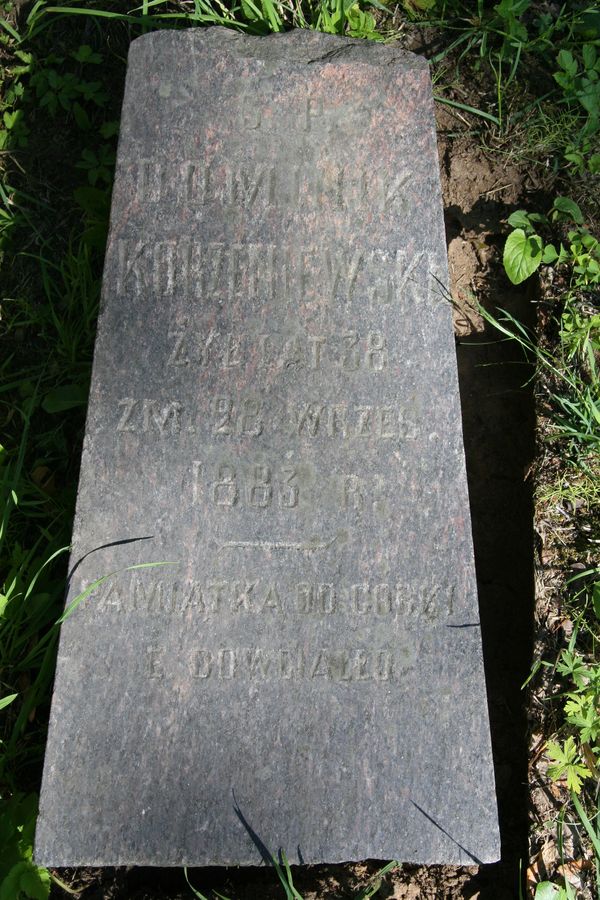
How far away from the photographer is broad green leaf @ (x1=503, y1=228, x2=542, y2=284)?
2.54m

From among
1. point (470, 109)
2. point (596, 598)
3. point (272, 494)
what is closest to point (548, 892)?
point (596, 598)

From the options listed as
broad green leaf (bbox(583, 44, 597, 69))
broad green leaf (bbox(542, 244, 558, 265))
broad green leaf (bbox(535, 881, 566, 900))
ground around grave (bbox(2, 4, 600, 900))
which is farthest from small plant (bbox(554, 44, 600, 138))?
broad green leaf (bbox(535, 881, 566, 900))

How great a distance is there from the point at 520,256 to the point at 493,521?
875 millimetres

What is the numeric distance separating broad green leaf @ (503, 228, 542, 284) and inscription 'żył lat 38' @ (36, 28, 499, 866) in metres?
0.51

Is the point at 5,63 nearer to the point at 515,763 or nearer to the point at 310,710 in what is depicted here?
the point at 310,710

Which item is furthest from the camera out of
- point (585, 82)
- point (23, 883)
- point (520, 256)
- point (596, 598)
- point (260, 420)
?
point (585, 82)

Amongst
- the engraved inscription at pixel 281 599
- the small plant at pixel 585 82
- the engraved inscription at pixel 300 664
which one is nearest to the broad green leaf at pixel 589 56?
the small plant at pixel 585 82

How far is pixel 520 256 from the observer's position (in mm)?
2555

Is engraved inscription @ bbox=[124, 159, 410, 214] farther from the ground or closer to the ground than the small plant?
farther from the ground

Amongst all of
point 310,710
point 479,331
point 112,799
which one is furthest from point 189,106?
point 112,799

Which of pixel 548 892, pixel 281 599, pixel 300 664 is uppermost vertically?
pixel 281 599

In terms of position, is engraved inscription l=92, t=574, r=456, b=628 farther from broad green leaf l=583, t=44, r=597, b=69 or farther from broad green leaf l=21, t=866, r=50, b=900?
broad green leaf l=583, t=44, r=597, b=69

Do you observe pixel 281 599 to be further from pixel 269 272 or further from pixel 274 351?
pixel 269 272

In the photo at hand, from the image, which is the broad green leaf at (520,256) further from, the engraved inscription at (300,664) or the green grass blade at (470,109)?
the engraved inscription at (300,664)
